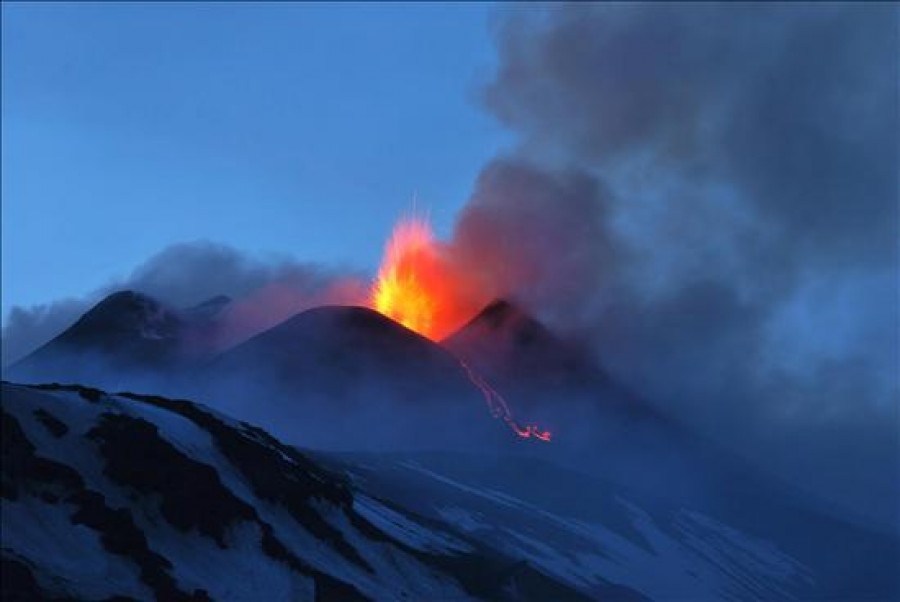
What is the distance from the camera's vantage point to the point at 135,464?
8731 centimetres

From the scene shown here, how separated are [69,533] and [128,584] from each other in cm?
569

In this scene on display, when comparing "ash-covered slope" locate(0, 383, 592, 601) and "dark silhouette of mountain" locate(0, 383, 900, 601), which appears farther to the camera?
"dark silhouette of mountain" locate(0, 383, 900, 601)

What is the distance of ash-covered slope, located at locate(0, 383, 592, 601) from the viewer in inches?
2857

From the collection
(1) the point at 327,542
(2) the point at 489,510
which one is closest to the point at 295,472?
(1) the point at 327,542

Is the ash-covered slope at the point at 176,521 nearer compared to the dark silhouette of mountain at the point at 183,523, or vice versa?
the ash-covered slope at the point at 176,521

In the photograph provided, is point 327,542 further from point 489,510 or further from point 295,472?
point 489,510

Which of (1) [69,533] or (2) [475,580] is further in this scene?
(2) [475,580]

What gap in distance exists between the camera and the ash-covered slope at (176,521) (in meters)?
72.6

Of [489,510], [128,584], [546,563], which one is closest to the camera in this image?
[128,584]

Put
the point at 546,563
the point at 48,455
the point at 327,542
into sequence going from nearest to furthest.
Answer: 1. the point at 48,455
2. the point at 327,542
3. the point at 546,563

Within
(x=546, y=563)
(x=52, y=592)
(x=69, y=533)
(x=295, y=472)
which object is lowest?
(x=52, y=592)

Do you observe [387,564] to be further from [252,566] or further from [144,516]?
[144,516]

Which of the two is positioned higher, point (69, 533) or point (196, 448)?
point (196, 448)

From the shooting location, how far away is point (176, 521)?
85062 mm
